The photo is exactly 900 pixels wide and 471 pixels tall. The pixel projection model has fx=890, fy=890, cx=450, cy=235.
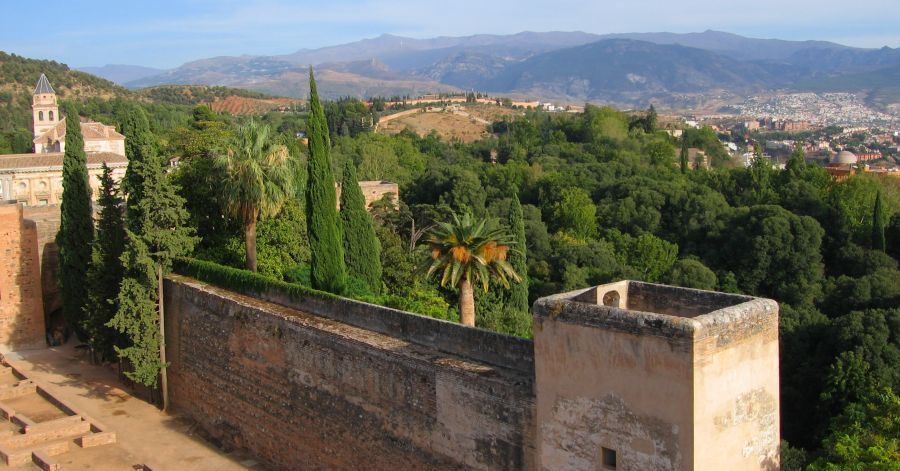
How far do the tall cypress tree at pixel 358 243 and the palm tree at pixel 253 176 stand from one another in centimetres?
284

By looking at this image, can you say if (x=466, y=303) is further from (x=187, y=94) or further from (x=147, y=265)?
(x=187, y=94)

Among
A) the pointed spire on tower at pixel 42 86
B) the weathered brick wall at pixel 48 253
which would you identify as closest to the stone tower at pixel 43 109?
the pointed spire on tower at pixel 42 86

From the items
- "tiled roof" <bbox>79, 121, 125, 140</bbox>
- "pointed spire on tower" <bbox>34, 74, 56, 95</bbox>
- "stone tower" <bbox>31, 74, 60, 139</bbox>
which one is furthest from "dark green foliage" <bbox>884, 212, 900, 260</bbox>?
"pointed spire on tower" <bbox>34, 74, 56, 95</bbox>

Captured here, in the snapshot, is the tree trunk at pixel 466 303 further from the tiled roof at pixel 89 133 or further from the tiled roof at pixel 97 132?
the tiled roof at pixel 97 132

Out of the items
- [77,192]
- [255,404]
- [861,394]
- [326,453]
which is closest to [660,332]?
[326,453]

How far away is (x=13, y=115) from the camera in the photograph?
7806cm

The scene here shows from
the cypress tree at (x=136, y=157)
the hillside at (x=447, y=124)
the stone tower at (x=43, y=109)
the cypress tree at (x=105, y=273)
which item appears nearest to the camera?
the cypress tree at (x=136, y=157)

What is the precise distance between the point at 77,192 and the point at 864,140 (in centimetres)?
14863

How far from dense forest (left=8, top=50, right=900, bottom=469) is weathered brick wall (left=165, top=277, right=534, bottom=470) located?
2.33 metres

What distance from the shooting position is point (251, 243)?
20359 mm

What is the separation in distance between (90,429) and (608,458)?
12002 millimetres

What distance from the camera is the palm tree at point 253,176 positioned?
19.4m

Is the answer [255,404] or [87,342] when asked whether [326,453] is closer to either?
[255,404]

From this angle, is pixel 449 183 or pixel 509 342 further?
pixel 449 183
